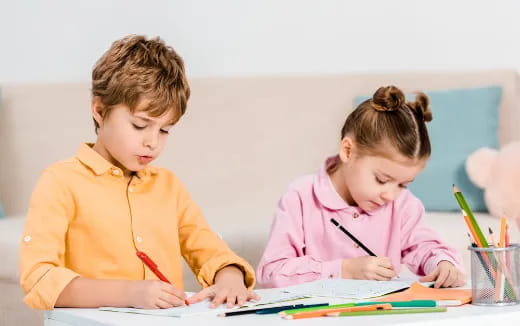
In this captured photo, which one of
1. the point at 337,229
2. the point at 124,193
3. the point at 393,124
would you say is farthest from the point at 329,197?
the point at 124,193

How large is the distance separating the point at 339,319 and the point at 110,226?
1.51ft

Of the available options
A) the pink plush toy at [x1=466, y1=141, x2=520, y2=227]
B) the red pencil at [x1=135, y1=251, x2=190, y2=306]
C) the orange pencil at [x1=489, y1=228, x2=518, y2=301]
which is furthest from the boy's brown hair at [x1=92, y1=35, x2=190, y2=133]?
the pink plush toy at [x1=466, y1=141, x2=520, y2=227]

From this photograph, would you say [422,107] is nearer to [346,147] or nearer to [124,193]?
[346,147]

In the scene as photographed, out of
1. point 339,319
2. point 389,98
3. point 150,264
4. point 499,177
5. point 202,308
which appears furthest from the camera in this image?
point 499,177

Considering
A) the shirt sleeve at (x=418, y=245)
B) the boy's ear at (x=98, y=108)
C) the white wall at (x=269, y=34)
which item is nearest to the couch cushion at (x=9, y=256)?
the boy's ear at (x=98, y=108)

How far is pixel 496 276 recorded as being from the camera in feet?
4.58

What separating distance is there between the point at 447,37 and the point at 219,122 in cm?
104

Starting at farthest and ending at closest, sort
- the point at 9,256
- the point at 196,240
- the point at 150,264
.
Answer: the point at 9,256
the point at 196,240
the point at 150,264

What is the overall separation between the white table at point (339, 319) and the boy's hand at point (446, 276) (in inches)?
8.0

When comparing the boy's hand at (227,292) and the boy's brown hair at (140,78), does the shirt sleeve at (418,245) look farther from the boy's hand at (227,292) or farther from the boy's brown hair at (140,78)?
the boy's brown hair at (140,78)

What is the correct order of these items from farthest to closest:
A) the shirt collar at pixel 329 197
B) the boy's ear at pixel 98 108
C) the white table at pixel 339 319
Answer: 1. the shirt collar at pixel 329 197
2. the boy's ear at pixel 98 108
3. the white table at pixel 339 319

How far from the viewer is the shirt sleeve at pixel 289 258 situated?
1.80m

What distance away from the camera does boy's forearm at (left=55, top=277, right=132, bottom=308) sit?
1.40 meters

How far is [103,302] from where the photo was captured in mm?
1398
